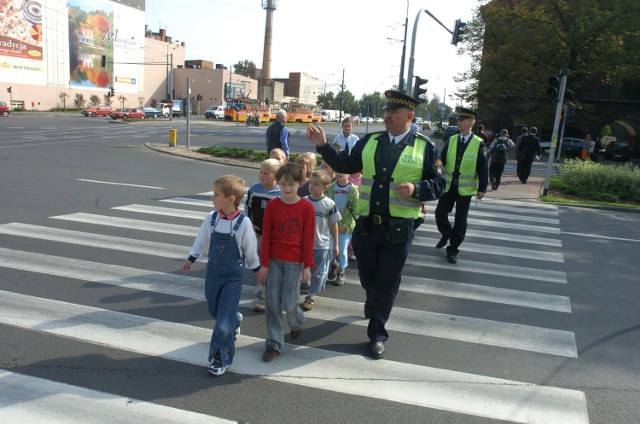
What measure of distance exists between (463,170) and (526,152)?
35.9 feet

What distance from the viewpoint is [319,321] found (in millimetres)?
4844

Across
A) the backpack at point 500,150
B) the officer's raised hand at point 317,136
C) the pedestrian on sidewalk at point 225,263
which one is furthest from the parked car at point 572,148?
the pedestrian on sidewalk at point 225,263

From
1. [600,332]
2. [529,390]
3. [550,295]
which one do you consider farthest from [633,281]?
[529,390]

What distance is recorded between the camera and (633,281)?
21.9ft

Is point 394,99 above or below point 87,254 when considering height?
above

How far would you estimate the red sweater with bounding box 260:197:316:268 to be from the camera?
3973 millimetres

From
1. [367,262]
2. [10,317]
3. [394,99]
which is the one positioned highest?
[394,99]

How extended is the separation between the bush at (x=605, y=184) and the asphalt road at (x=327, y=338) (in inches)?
256

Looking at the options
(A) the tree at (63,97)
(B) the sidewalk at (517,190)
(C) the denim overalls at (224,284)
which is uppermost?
(A) the tree at (63,97)

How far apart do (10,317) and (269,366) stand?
8.10 feet

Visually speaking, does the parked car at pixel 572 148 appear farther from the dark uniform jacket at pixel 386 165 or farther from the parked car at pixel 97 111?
the parked car at pixel 97 111

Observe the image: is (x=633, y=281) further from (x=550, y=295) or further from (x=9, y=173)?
(x=9, y=173)

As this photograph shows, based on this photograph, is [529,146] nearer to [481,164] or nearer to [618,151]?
[481,164]

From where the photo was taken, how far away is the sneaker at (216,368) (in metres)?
3.63
